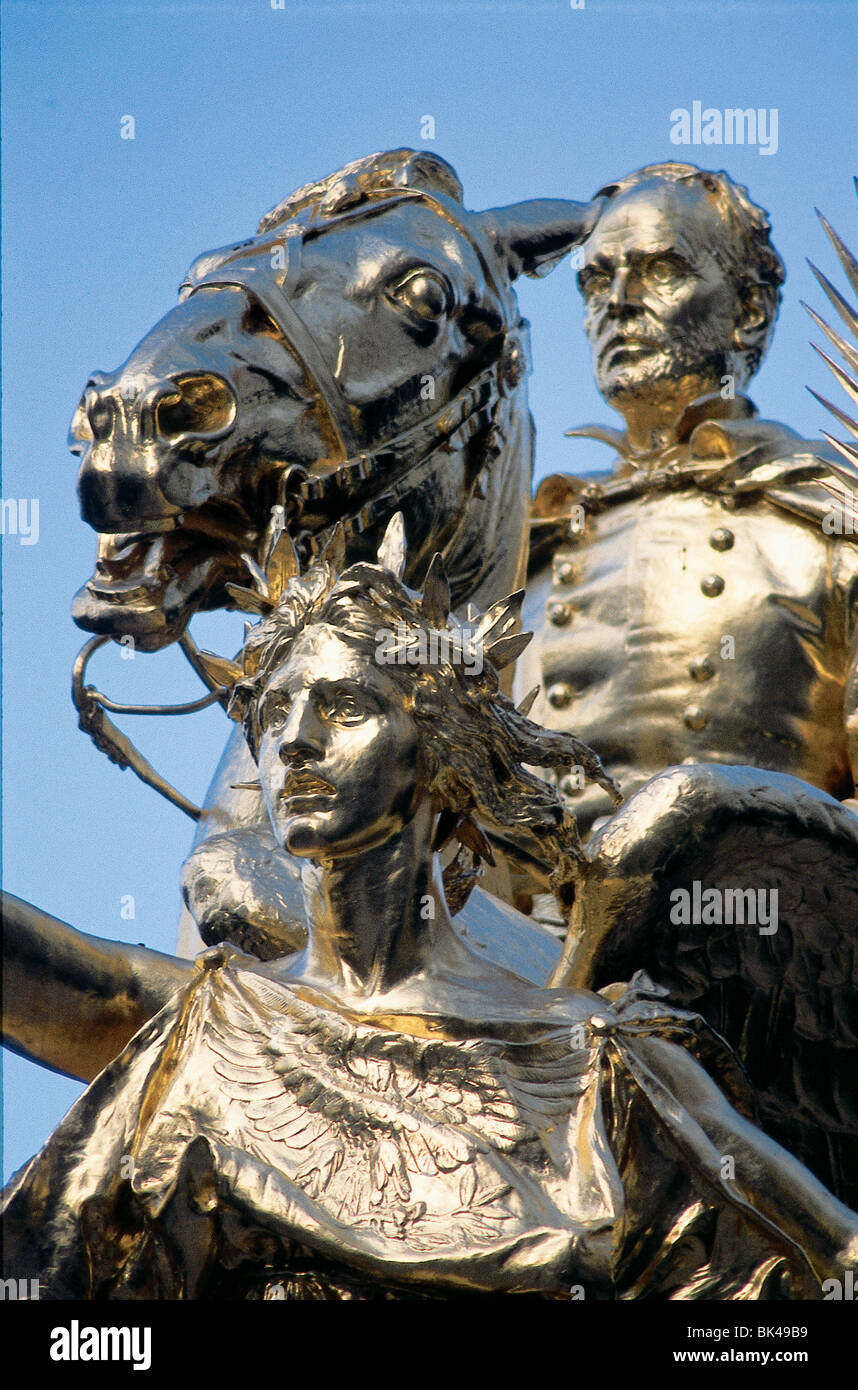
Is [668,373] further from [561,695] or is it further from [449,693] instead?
[449,693]

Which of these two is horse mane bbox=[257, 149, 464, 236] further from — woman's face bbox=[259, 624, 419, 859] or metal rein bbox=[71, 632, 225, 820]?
woman's face bbox=[259, 624, 419, 859]

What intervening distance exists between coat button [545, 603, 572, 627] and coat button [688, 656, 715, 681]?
428 mm

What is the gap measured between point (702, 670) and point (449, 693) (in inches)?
69.9

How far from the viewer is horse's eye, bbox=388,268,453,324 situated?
20.5ft

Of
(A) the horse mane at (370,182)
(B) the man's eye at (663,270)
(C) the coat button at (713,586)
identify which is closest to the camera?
(A) the horse mane at (370,182)

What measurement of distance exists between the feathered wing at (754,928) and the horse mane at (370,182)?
1.65 meters

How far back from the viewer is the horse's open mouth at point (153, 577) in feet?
19.7

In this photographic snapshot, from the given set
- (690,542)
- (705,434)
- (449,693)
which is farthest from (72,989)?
(705,434)

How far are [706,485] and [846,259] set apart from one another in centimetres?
103

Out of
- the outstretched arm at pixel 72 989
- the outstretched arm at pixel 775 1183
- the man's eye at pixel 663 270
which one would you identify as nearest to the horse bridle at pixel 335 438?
the outstretched arm at pixel 72 989

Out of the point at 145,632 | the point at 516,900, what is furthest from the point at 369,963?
the point at 516,900

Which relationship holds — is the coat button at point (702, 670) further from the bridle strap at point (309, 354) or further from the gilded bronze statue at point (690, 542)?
the bridle strap at point (309, 354)
